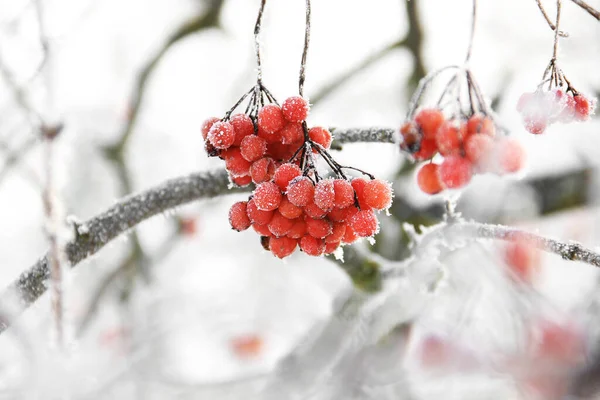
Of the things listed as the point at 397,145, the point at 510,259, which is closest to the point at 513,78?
the point at 510,259

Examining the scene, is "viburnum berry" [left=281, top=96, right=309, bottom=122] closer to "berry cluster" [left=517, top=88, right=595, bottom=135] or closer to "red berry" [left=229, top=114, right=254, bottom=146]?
"red berry" [left=229, top=114, right=254, bottom=146]

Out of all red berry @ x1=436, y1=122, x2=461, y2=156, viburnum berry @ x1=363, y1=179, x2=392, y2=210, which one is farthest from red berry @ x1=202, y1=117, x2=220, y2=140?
red berry @ x1=436, y1=122, x2=461, y2=156

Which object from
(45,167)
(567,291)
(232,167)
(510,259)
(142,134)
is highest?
(142,134)

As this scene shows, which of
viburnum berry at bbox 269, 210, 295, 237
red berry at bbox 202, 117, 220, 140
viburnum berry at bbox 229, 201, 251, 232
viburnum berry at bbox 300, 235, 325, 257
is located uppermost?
red berry at bbox 202, 117, 220, 140

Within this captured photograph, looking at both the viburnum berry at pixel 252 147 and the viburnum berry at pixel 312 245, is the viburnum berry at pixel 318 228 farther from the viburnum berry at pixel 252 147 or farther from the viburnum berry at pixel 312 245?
the viburnum berry at pixel 252 147

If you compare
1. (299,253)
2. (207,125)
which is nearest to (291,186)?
(207,125)

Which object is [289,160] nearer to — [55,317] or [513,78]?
[55,317]
